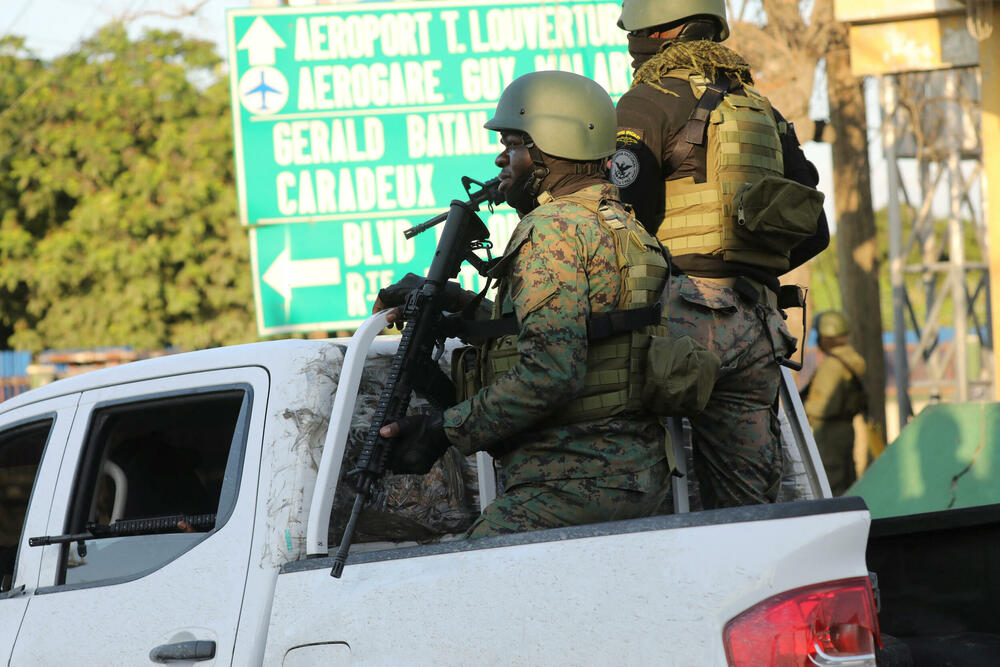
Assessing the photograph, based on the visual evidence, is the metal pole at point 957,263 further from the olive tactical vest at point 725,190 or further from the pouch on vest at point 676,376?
the pouch on vest at point 676,376

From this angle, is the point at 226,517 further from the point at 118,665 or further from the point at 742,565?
the point at 742,565

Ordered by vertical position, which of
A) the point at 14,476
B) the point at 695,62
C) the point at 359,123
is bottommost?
the point at 14,476

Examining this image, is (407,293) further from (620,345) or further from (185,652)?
(185,652)

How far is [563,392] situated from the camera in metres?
2.49

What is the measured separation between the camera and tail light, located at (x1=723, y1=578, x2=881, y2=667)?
1.99m

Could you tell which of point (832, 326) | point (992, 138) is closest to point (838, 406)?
point (832, 326)

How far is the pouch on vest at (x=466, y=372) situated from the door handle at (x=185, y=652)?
0.82 meters

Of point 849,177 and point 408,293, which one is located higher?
point 849,177

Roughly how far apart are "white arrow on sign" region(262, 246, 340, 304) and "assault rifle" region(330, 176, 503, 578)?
6.57 meters

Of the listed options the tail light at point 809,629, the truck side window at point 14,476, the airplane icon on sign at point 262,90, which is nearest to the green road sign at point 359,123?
the airplane icon on sign at point 262,90

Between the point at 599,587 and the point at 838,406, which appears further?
the point at 838,406

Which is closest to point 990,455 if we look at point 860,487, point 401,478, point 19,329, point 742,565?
point 860,487

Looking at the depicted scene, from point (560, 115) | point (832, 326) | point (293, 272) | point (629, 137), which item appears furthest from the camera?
point (293, 272)

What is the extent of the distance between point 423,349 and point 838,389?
20.9ft
